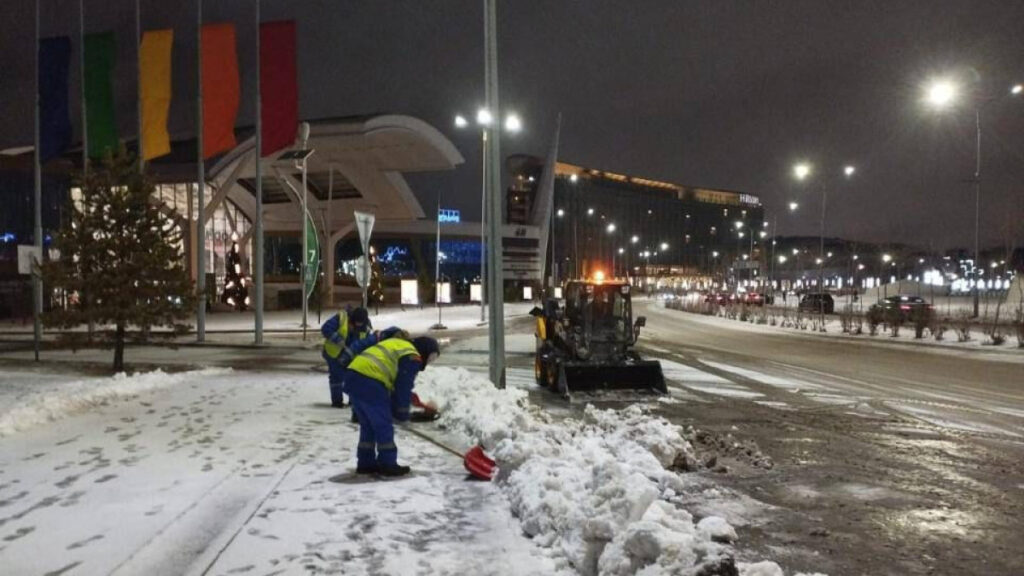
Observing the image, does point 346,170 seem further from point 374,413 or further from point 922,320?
point 374,413

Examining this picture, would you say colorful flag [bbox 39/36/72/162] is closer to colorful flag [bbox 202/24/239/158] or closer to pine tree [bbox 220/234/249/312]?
colorful flag [bbox 202/24/239/158]

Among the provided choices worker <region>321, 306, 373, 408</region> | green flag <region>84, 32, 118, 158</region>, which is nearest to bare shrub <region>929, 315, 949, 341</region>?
worker <region>321, 306, 373, 408</region>

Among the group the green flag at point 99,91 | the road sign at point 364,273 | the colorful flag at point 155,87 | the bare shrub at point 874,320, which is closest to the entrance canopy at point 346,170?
the green flag at point 99,91

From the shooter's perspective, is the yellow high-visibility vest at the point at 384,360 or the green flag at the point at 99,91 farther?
the green flag at the point at 99,91

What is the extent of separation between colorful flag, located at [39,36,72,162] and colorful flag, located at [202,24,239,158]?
5478 millimetres

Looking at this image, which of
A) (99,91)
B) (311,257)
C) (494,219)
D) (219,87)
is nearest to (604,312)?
(494,219)

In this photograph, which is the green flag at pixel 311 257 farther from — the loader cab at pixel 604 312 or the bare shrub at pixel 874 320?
the bare shrub at pixel 874 320

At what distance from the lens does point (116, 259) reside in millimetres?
16844

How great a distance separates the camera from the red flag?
2683cm

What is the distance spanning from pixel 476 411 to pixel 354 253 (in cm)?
9668

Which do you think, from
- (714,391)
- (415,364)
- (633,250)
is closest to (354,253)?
(633,250)

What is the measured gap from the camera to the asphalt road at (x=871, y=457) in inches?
245

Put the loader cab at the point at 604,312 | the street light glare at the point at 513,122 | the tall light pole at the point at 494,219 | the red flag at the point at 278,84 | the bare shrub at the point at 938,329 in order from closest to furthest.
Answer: the tall light pole at the point at 494,219 < the loader cab at the point at 604,312 < the street light glare at the point at 513,122 < the red flag at the point at 278,84 < the bare shrub at the point at 938,329

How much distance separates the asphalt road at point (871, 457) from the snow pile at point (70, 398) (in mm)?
8816
